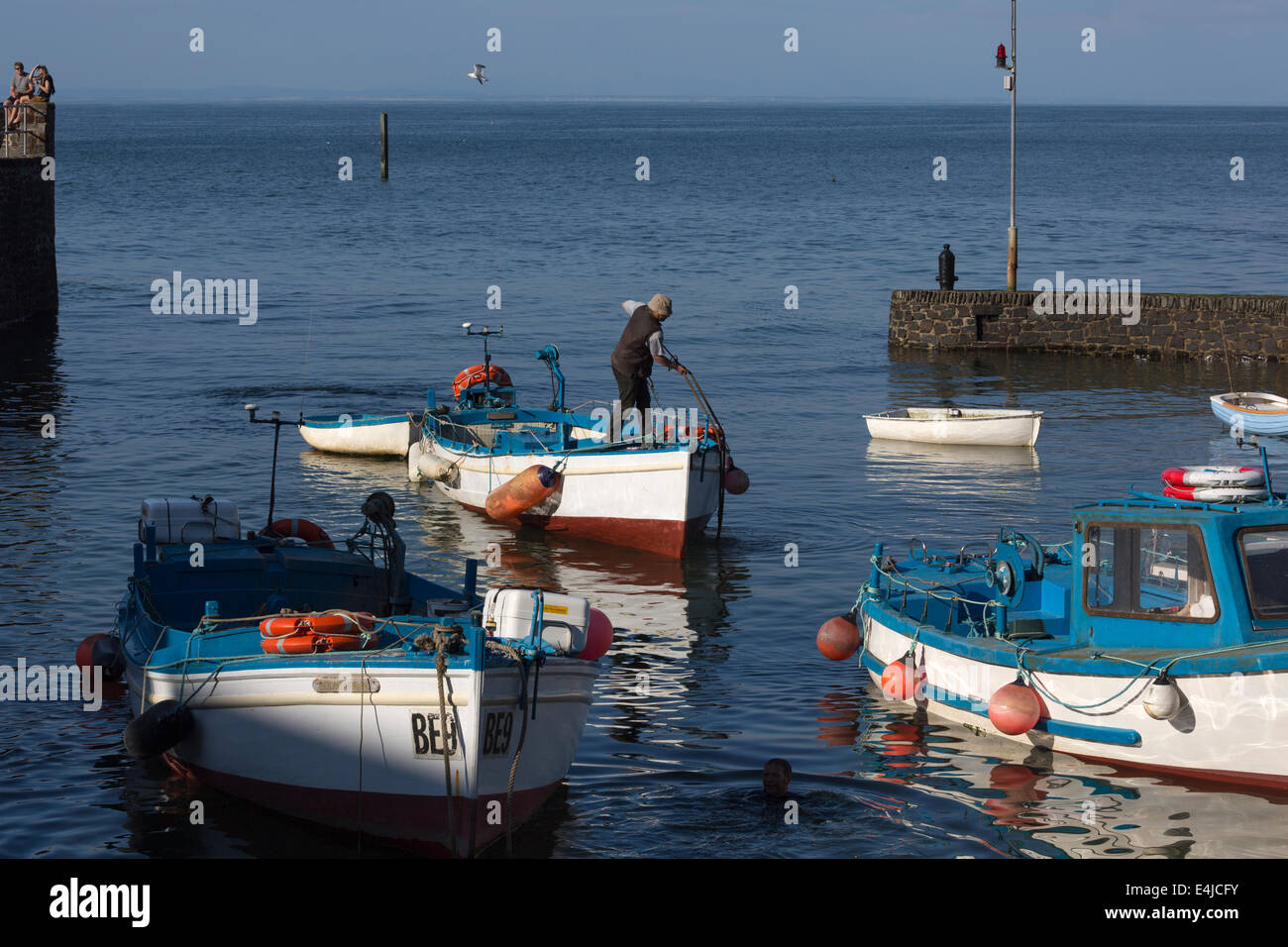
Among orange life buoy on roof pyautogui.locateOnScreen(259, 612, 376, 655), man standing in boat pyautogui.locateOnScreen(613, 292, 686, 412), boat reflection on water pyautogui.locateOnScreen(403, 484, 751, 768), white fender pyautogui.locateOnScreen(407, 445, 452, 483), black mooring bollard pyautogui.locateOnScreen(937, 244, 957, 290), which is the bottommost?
boat reflection on water pyautogui.locateOnScreen(403, 484, 751, 768)

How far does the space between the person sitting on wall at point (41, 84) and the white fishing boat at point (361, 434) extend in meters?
16.0

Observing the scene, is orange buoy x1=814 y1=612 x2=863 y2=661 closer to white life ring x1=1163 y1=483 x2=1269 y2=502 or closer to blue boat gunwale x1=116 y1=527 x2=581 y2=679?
blue boat gunwale x1=116 y1=527 x2=581 y2=679

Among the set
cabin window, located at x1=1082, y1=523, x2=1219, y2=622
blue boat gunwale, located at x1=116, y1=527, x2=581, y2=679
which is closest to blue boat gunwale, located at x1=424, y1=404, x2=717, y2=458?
blue boat gunwale, located at x1=116, y1=527, x2=581, y2=679

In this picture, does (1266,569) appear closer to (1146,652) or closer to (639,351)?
(1146,652)

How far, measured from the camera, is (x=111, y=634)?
13.7 meters

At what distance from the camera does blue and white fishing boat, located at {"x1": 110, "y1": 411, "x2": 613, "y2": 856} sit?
972 centimetres

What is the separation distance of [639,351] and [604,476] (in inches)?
63.4

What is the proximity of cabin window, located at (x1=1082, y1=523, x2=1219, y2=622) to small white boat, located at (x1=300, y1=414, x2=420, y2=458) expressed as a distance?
14646mm

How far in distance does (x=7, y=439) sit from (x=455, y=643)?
1869cm

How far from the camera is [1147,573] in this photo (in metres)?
11.4

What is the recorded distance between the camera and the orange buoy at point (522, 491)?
19.3 metres

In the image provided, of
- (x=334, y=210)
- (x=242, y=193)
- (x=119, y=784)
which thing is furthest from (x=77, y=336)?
(x=242, y=193)

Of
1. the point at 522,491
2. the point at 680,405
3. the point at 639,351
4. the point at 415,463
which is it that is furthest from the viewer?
the point at 680,405

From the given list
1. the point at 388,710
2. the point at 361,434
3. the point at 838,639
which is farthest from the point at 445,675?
the point at 361,434
